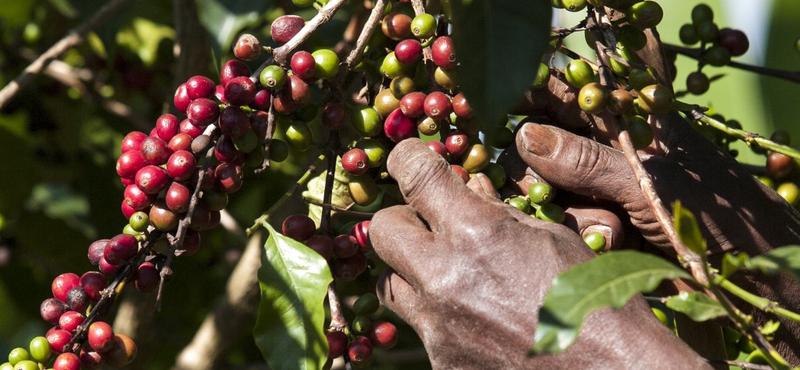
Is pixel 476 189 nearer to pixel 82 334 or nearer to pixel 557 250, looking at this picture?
pixel 557 250

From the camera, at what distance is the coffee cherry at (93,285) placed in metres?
1.29

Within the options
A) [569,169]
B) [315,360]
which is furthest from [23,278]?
[569,169]

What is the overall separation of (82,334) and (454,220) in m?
0.60

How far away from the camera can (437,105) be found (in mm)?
1332

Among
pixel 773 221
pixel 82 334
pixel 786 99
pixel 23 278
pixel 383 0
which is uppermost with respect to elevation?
pixel 383 0

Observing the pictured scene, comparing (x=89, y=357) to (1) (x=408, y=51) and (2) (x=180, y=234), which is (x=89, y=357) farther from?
(1) (x=408, y=51)

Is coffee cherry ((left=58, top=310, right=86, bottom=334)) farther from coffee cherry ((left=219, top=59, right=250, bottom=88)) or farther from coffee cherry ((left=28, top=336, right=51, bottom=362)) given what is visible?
coffee cherry ((left=219, top=59, right=250, bottom=88))

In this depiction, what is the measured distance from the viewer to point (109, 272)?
1.31 metres

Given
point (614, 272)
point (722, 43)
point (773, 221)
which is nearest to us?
point (614, 272)

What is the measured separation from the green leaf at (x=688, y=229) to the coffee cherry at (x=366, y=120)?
2.01 ft

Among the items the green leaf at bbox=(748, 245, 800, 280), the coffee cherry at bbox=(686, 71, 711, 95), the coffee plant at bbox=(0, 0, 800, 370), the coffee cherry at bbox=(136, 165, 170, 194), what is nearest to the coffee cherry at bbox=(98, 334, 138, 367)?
the coffee plant at bbox=(0, 0, 800, 370)

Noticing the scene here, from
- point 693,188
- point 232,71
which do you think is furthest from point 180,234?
point 693,188

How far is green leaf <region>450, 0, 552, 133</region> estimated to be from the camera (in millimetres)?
1009

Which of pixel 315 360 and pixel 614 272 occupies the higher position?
pixel 614 272
